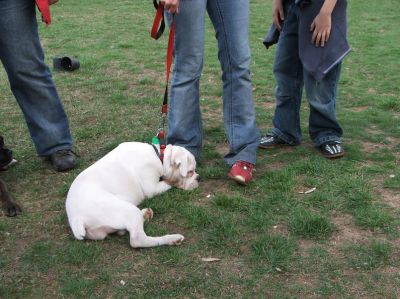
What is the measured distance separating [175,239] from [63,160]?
147 cm

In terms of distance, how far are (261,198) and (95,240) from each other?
3.88 feet

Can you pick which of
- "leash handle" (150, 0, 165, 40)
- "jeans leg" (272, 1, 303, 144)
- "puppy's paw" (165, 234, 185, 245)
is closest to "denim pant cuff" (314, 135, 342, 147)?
"jeans leg" (272, 1, 303, 144)

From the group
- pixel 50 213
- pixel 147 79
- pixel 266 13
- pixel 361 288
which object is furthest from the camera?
pixel 266 13

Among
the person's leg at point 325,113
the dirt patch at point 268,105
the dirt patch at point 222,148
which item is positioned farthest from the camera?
the dirt patch at point 268,105

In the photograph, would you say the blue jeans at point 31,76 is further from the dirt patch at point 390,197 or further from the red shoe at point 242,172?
the dirt patch at point 390,197

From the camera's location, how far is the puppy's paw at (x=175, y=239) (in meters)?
3.03

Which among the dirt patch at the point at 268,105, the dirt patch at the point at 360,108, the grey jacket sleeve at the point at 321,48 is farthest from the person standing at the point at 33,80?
the dirt patch at the point at 360,108

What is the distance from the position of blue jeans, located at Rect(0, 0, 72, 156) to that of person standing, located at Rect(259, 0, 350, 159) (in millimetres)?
1724

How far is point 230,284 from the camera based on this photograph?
2693mm

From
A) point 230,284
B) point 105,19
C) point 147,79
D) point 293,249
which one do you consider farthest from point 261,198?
point 105,19

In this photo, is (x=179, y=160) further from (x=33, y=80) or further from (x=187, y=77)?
(x=33, y=80)

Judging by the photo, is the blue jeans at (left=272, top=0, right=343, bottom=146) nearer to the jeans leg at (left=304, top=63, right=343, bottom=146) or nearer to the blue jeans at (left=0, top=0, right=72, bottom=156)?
the jeans leg at (left=304, top=63, right=343, bottom=146)

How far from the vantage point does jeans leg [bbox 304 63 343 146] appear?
4.17 meters

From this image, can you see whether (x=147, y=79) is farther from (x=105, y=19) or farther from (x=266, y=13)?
(x=266, y=13)
